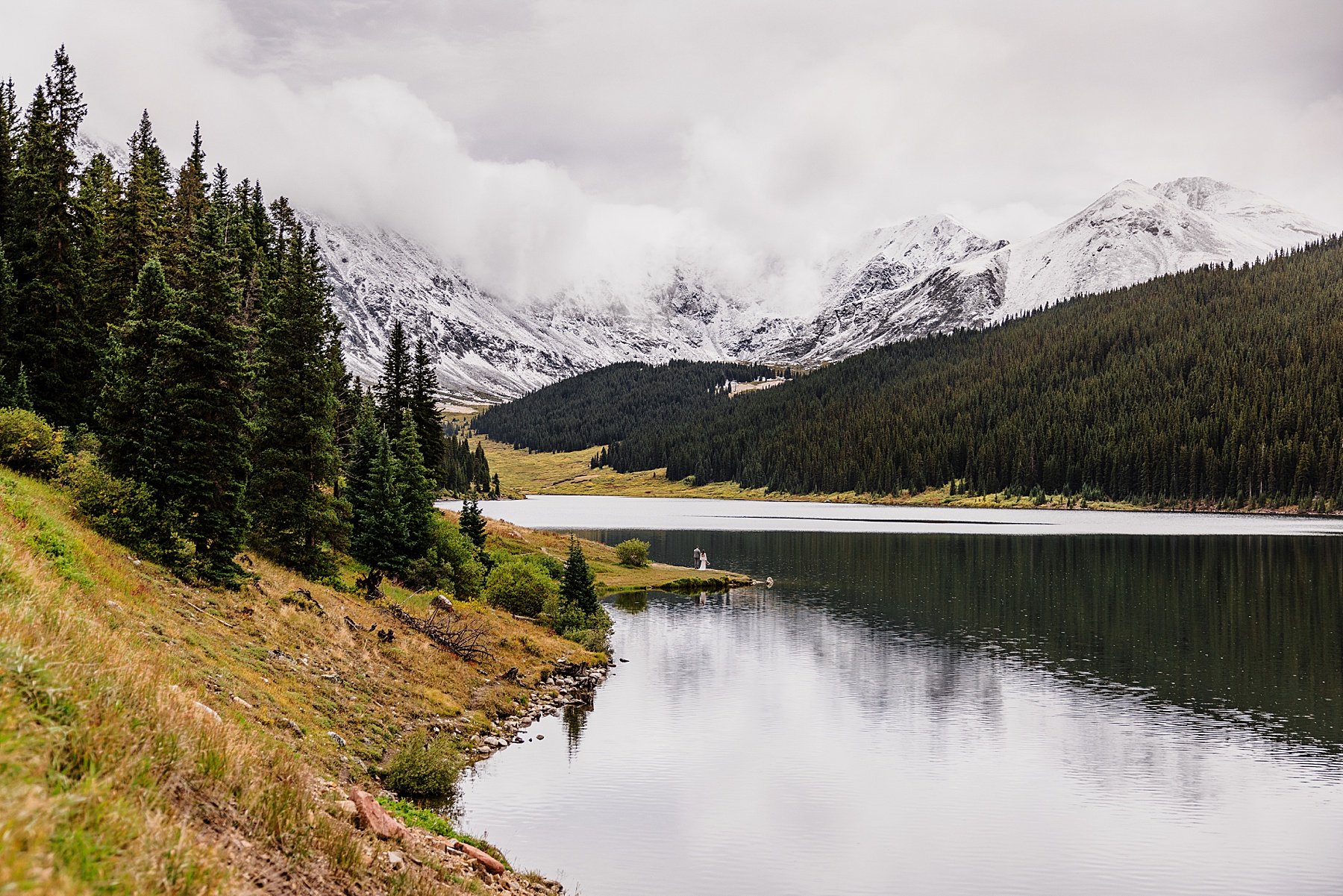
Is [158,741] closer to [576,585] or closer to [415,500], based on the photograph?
[415,500]

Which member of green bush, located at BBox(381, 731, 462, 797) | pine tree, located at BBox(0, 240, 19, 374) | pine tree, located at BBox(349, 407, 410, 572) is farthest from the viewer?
pine tree, located at BBox(349, 407, 410, 572)

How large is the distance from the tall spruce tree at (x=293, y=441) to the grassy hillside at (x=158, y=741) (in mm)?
11745

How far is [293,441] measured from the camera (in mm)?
43250

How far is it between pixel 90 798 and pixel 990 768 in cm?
3361

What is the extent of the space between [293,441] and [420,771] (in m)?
22.1

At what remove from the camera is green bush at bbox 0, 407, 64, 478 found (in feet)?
102

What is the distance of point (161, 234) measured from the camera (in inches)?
2282

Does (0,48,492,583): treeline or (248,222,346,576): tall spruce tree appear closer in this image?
(0,48,492,583): treeline

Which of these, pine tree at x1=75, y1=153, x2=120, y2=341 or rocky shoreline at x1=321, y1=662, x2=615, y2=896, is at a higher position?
pine tree at x1=75, y1=153, x2=120, y2=341

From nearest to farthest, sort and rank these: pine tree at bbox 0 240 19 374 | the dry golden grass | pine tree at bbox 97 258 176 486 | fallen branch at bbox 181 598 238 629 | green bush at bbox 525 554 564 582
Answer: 1. fallen branch at bbox 181 598 238 629
2. pine tree at bbox 97 258 176 486
3. pine tree at bbox 0 240 19 374
4. green bush at bbox 525 554 564 582
5. the dry golden grass

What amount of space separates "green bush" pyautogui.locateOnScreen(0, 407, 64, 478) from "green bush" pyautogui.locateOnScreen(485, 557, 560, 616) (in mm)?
30217

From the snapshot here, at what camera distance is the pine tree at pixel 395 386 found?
7575 cm

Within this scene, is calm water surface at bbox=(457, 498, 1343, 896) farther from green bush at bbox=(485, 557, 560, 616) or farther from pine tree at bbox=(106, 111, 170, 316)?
pine tree at bbox=(106, 111, 170, 316)

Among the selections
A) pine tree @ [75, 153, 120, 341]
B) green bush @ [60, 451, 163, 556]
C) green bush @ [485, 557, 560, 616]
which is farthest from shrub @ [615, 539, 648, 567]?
green bush @ [60, 451, 163, 556]
